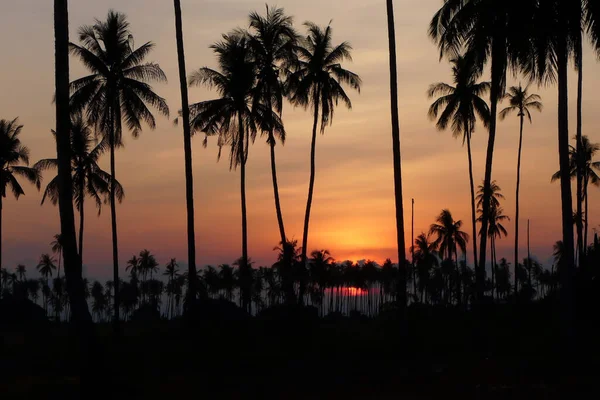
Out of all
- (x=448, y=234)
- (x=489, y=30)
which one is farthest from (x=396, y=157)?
(x=448, y=234)

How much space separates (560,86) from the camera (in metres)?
22.4

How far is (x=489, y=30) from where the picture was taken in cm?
2330

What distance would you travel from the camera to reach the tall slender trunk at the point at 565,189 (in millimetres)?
21969

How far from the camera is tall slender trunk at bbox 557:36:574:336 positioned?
2197 centimetres

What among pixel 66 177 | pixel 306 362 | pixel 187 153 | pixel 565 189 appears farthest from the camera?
pixel 187 153

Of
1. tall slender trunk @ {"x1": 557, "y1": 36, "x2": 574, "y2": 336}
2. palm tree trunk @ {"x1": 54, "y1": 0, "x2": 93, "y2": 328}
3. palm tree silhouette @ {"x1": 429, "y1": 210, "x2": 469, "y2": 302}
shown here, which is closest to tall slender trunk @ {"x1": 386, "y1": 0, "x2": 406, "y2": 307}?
tall slender trunk @ {"x1": 557, "y1": 36, "x2": 574, "y2": 336}

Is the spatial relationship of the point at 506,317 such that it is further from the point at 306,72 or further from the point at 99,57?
the point at 99,57

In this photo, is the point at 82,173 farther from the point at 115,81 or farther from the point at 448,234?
the point at 448,234

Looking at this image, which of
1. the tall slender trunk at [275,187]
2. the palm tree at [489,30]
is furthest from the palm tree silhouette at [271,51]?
the palm tree at [489,30]

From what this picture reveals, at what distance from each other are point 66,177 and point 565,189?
14604 mm

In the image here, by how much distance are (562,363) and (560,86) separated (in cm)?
847

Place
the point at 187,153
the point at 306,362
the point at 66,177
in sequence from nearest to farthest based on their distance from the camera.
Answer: the point at 66,177
the point at 306,362
the point at 187,153

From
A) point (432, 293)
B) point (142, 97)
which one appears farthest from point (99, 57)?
point (432, 293)

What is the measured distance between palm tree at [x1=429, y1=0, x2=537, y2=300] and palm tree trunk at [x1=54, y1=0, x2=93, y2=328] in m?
13.1
